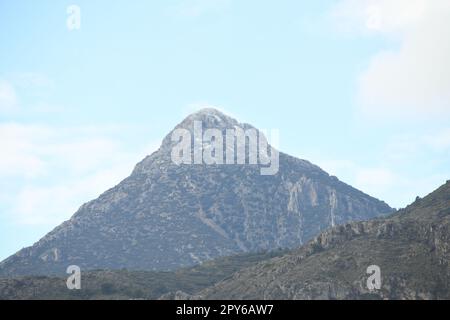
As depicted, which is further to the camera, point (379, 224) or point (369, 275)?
point (379, 224)

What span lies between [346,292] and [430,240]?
2511cm

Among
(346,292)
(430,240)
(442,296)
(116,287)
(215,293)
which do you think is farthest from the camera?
(116,287)

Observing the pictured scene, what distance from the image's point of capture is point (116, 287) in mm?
194750

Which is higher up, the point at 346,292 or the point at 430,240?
the point at 430,240

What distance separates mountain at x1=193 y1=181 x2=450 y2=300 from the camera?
508 ft

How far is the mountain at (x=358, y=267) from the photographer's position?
155 metres

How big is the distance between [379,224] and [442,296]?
42324 mm

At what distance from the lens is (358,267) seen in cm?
16812
